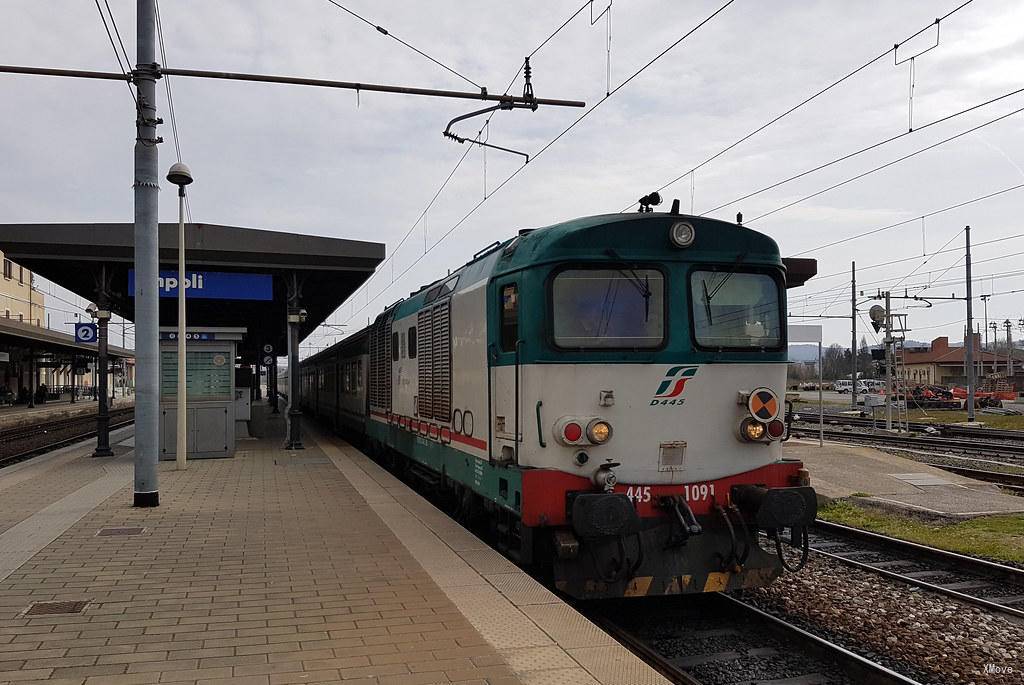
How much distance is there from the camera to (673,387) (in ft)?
22.7

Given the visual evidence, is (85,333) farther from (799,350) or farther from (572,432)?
(799,350)

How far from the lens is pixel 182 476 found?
1441 cm

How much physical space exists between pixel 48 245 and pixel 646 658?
16063mm

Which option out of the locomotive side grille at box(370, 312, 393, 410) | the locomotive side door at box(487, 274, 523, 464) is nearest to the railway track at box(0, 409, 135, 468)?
the locomotive side grille at box(370, 312, 393, 410)

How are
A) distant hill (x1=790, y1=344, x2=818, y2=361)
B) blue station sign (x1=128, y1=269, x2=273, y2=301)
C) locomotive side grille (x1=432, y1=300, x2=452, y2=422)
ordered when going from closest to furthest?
locomotive side grille (x1=432, y1=300, x2=452, y2=422) < blue station sign (x1=128, y1=269, x2=273, y2=301) < distant hill (x1=790, y1=344, x2=818, y2=361)

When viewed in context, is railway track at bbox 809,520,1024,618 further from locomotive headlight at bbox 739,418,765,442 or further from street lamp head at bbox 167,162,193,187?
street lamp head at bbox 167,162,193,187

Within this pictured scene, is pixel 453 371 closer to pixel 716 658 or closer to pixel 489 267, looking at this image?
pixel 489 267

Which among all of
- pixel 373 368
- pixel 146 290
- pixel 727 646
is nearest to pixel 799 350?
pixel 373 368

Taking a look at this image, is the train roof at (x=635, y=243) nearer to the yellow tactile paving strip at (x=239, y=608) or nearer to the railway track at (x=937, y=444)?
the yellow tactile paving strip at (x=239, y=608)

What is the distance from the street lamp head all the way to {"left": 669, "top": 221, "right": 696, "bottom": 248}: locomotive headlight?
943 centimetres

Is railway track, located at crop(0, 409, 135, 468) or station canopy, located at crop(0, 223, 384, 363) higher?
station canopy, located at crop(0, 223, 384, 363)

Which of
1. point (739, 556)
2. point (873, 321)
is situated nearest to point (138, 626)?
point (739, 556)

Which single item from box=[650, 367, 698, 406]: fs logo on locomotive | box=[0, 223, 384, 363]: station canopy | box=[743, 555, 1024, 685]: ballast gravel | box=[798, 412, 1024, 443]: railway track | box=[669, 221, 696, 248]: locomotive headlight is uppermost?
box=[0, 223, 384, 363]: station canopy

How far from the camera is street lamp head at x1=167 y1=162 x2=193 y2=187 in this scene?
13477 millimetres
